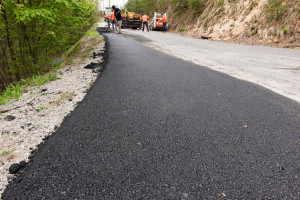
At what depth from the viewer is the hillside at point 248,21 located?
11.4m

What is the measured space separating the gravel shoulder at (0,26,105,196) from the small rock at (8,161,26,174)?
0.12 feet

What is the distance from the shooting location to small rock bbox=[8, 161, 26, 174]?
5.65ft

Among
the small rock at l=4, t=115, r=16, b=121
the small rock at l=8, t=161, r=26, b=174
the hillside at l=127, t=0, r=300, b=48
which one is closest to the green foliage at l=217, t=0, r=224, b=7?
the hillside at l=127, t=0, r=300, b=48

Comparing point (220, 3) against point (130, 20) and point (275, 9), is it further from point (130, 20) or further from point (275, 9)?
point (130, 20)

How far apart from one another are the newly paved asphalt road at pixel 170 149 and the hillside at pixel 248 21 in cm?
1049

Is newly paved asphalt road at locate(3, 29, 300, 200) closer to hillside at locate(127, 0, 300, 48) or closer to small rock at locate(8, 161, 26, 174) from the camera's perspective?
small rock at locate(8, 161, 26, 174)

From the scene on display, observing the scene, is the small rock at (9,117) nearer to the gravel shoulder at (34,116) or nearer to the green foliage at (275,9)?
the gravel shoulder at (34,116)

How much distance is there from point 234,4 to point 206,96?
17.6m

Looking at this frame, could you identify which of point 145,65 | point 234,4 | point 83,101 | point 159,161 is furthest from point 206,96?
point 234,4

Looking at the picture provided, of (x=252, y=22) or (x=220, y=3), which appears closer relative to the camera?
(x=252, y=22)

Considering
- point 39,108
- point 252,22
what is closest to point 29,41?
point 39,108

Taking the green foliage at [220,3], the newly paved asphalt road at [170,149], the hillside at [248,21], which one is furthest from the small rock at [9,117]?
the green foliage at [220,3]

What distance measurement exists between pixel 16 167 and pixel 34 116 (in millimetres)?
1323

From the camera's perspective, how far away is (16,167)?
176 centimetres
